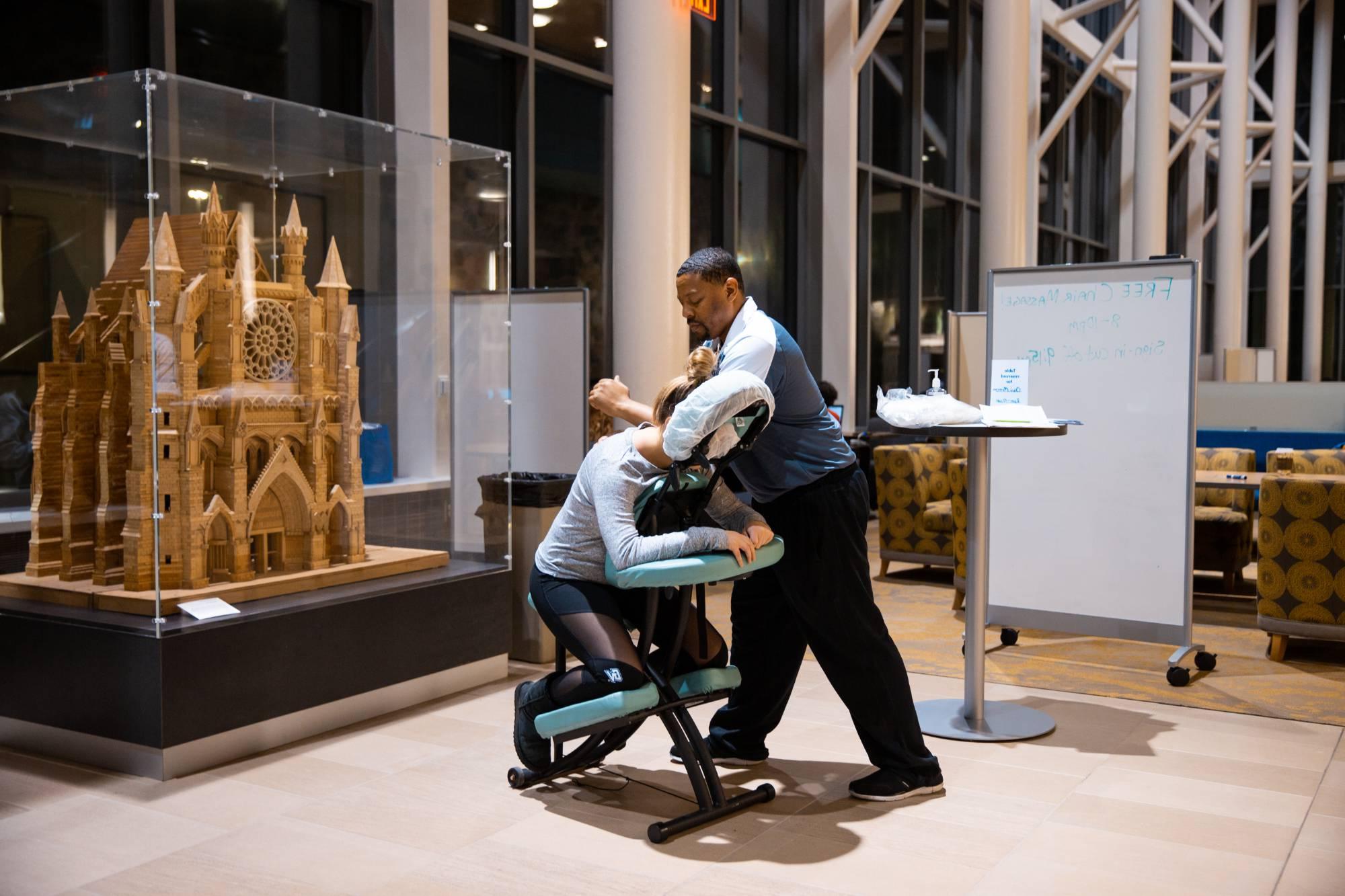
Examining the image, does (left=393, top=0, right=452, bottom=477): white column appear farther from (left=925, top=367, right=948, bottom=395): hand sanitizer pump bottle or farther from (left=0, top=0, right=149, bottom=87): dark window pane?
(left=925, top=367, right=948, bottom=395): hand sanitizer pump bottle

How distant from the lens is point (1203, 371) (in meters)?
21.5

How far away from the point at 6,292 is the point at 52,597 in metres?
1.05

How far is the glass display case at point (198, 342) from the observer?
153 inches

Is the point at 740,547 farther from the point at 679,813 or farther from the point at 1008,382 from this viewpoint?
the point at 1008,382

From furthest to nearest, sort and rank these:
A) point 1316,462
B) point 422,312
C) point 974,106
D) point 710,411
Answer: point 974,106 → point 1316,462 → point 422,312 → point 710,411

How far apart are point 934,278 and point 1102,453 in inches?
357

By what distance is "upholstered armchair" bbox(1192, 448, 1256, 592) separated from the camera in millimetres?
7199

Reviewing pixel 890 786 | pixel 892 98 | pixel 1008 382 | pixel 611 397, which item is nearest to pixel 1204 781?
pixel 890 786

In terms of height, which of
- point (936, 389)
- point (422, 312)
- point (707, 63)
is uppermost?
point (707, 63)

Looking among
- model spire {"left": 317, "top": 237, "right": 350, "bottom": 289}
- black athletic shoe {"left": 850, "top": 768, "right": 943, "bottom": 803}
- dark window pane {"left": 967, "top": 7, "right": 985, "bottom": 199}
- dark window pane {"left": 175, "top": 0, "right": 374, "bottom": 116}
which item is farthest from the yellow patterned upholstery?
dark window pane {"left": 967, "top": 7, "right": 985, "bottom": 199}

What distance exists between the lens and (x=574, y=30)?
8.48 metres

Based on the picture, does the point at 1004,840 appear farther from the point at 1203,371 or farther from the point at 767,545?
the point at 1203,371

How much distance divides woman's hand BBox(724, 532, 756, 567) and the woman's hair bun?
0.44 metres

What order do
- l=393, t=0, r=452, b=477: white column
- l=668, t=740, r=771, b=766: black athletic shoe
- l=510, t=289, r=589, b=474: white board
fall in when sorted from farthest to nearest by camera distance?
l=510, t=289, r=589, b=474: white board → l=393, t=0, r=452, b=477: white column → l=668, t=740, r=771, b=766: black athletic shoe
